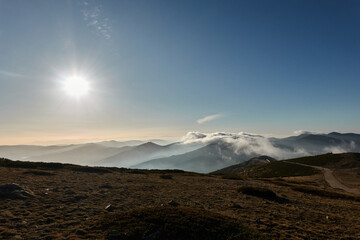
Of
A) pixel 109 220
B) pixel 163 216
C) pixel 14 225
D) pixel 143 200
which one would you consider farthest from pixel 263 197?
pixel 14 225

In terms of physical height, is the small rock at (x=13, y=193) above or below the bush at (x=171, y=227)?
above

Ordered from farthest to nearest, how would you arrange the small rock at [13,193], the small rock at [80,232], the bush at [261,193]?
the bush at [261,193]
the small rock at [13,193]
the small rock at [80,232]

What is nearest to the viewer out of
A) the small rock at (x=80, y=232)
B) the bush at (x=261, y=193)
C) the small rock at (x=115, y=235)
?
the small rock at (x=115, y=235)

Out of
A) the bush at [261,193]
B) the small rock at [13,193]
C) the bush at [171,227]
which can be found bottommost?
the bush at [261,193]

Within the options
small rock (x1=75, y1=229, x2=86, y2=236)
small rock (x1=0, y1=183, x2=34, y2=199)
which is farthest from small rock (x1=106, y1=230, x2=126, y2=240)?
small rock (x1=0, y1=183, x2=34, y2=199)

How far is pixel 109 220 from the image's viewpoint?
31.7 ft

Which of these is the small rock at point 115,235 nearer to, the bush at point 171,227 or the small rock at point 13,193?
the bush at point 171,227

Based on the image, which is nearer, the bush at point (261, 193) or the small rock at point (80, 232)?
the small rock at point (80, 232)

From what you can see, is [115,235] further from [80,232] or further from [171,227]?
[171,227]

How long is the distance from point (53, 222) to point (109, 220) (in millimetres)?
3292

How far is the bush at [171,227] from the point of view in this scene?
830 cm

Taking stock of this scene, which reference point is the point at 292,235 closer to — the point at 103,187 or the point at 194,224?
the point at 194,224

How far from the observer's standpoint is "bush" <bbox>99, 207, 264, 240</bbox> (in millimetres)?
8297

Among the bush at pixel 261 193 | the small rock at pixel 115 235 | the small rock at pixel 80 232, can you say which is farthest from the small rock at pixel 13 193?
the bush at pixel 261 193
